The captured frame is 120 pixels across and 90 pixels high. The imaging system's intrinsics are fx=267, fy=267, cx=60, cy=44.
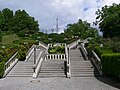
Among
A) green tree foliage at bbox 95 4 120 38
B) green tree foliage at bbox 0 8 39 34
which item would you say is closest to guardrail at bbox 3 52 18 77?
green tree foliage at bbox 95 4 120 38

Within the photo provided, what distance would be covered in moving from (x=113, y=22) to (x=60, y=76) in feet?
75.8

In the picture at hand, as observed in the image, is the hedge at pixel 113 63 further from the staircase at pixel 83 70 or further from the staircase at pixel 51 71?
the staircase at pixel 51 71

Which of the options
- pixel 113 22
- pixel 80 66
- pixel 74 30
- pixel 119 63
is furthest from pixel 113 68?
pixel 74 30

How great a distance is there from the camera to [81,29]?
259 feet

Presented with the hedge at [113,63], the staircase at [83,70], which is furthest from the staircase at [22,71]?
the hedge at [113,63]

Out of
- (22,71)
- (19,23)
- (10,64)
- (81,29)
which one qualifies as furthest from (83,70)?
(81,29)

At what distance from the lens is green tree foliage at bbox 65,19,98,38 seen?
7581 centimetres

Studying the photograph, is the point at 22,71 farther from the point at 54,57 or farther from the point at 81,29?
the point at 81,29

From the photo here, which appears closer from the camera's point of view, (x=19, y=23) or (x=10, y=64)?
(x=10, y=64)

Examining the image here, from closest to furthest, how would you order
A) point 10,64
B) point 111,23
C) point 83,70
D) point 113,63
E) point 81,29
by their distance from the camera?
1. point 113,63
2. point 83,70
3. point 10,64
4. point 111,23
5. point 81,29

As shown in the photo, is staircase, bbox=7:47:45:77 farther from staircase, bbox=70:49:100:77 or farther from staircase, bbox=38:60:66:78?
staircase, bbox=70:49:100:77

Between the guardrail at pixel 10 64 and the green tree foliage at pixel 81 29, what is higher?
the green tree foliage at pixel 81 29

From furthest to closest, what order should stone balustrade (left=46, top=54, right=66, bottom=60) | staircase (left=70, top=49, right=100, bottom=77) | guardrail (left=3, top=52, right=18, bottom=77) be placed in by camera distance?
stone balustrade (left=46, top=54, right=66, bottom=60) < guardrail (left=3, top=52, right=18, bottom=77) < staircase (left=70, top=49, right=100, bottom=77)

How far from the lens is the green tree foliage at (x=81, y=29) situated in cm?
7581
